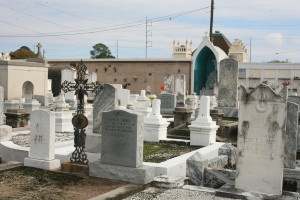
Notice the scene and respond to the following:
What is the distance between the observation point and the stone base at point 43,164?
24.5 feet

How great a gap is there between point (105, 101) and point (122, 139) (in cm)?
303

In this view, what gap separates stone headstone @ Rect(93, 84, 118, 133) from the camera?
9538 mm

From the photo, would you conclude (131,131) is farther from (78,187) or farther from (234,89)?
(234,89)

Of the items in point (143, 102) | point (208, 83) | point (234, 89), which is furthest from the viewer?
point (208, 83)

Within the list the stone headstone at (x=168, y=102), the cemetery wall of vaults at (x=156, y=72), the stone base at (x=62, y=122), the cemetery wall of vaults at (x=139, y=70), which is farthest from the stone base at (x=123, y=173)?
the cemetery wall of vaults at (x=139, y=70)

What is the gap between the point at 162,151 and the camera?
9.89 meters

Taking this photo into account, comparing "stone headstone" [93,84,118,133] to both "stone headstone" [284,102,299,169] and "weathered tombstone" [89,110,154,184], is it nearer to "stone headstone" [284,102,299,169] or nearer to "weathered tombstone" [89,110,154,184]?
"weathered tombstone" [89,110,154,184]

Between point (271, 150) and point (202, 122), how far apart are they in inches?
204

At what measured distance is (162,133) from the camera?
11.9 m

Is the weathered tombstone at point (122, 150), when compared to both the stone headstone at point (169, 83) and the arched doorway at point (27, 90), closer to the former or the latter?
the arched doorway at point (27, 90)

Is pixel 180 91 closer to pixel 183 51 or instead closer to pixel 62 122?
pixel 62 122

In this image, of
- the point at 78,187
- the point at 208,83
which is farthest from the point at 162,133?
the point at 208,83

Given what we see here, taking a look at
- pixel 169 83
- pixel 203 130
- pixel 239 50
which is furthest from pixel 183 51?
pixel 203 130

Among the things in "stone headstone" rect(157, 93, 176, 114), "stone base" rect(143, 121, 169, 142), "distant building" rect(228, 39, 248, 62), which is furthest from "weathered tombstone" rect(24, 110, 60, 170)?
"distant building" rect(228, 39, 248, 62)
